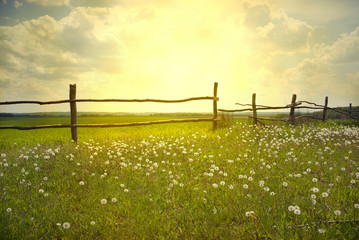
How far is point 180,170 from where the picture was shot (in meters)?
6.33

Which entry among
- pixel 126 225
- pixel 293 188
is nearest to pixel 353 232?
pixel 293 188

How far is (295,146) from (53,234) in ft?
25.3

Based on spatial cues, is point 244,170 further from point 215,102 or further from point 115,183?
point 215,102

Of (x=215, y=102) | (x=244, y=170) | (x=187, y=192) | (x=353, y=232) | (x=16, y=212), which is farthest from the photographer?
(x=215, y=102)

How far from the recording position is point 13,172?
6.38m

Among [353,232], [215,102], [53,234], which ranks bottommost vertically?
[53,234]

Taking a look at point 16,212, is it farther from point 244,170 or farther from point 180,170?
→ point 244,170

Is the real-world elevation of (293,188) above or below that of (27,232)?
above

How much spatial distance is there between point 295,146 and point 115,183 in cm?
630

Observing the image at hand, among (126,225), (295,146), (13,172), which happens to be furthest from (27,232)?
(295,146)

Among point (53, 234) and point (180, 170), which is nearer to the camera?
point (53, 234)

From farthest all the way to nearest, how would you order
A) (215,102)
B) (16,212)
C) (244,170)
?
(215,102)
(244,170)
(16,212)

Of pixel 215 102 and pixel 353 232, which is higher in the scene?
pixel 215 102

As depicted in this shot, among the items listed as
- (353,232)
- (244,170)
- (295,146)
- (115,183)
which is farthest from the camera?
(295,146)
